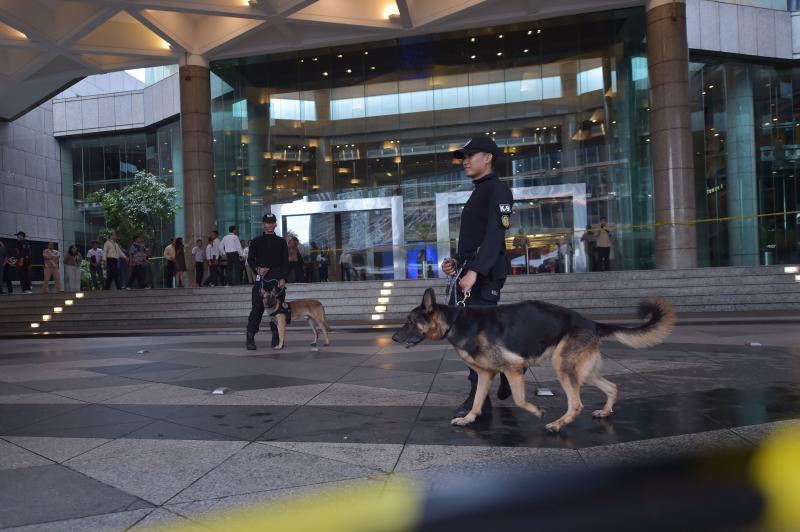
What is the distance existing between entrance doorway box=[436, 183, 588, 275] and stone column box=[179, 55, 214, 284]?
9503mm

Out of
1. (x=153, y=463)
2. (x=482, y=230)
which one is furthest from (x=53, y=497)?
(x=482, y=230)

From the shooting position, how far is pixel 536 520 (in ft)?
6.43

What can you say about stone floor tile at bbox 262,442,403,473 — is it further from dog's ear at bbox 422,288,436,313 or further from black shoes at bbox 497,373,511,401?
black shoes at bbox 497,373,511,401

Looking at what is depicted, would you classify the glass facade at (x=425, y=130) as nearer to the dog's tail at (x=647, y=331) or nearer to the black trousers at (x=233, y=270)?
the black trousers at (x=233, y=270)

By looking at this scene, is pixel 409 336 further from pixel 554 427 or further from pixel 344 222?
pixel 344 222

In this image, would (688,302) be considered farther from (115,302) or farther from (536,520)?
(115,302)

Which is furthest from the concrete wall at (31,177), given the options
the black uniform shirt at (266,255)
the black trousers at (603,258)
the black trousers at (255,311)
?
the black trousers at (603,258)

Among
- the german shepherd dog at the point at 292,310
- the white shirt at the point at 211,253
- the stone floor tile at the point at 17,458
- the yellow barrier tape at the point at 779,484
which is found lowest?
the stone floor tile at the point at 17,458

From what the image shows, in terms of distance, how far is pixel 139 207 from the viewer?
31.2 meters

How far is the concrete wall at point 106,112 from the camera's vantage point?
34.9 m

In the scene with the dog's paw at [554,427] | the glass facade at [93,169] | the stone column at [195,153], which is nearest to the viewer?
the dog's paw at [554,427]

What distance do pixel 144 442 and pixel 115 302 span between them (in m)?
16.3

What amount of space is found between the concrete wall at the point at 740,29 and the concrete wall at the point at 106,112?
89.8 ft

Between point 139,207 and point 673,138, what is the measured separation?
81.4 feet
